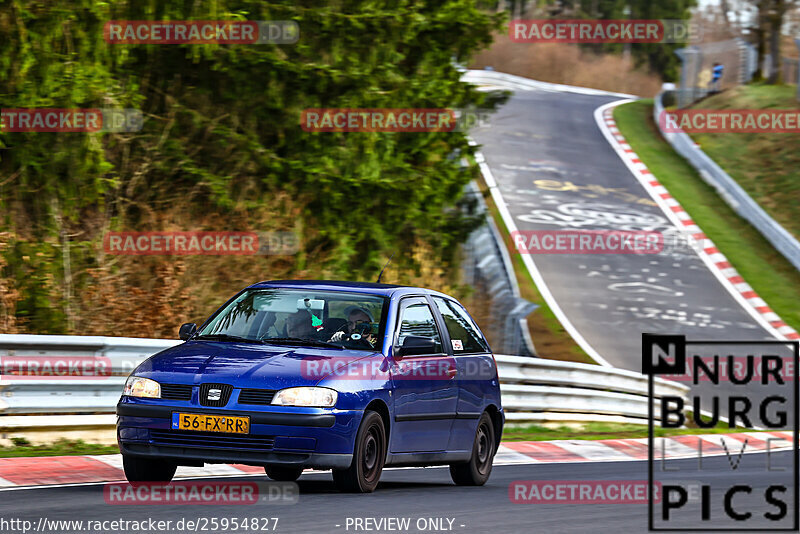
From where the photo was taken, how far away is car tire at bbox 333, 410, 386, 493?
892cm

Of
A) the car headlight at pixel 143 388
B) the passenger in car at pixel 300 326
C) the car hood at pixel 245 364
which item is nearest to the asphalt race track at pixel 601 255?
the passenger in car at pixel 300 326

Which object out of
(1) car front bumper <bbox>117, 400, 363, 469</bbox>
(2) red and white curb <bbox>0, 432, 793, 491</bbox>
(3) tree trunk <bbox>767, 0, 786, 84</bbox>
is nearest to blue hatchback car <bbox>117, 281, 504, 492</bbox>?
(1) car front bumper <bbox>117, 400, 363, 469</bbox>

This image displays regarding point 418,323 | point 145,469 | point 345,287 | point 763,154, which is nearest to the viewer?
point 145,469

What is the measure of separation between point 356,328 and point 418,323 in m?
0.76

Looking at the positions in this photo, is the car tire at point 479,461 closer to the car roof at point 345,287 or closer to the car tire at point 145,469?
the car roof at point 345,287

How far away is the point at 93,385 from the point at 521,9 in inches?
3002

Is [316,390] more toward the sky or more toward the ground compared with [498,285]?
more toward the sky

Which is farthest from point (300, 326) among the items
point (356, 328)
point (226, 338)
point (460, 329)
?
point (460, 329)

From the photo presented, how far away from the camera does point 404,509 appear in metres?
8.37

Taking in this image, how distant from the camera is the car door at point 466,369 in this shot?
10659mm

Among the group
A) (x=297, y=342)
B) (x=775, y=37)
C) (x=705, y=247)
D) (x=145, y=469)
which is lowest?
(x=705, y=247)

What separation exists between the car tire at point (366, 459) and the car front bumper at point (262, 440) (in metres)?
0.16

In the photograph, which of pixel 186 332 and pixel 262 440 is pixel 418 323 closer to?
pixel 186 332

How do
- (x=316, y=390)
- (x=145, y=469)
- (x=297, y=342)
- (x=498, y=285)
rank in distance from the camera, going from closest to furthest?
1. (x=316, y=390)
2. (x=145, y=469)
3. (x=297, y=342)
4. (x=498, y=285)
